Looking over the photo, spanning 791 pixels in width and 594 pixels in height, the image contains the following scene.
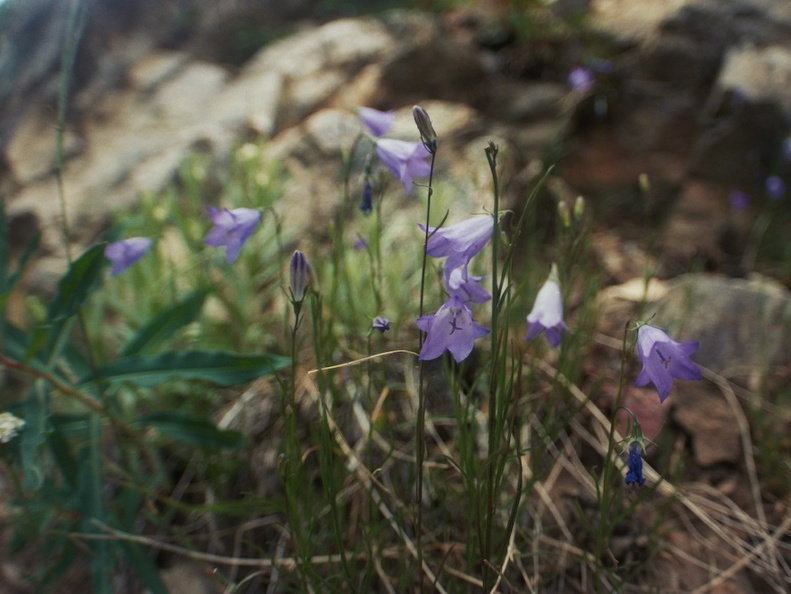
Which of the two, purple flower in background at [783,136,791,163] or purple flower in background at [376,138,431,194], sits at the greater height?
purple flower in background at [376,138,431,194]

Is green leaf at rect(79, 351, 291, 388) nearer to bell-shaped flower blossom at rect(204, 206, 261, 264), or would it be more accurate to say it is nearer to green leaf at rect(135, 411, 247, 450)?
green leaf at rect(135, 411, 247, 450)

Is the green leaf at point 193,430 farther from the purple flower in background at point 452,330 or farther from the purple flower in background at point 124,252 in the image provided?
the purple flower in background at point 452,330

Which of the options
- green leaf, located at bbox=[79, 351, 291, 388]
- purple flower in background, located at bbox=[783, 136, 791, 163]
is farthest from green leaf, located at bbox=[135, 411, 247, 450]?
purple flower in background, located at bbox=[783, 136, 791, 163]

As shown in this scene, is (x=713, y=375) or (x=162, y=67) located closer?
(x=713, y=375)

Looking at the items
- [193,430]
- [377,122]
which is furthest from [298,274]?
[193,430]

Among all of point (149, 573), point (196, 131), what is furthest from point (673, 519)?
point (196, 131)

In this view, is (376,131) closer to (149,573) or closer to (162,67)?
(149,573)

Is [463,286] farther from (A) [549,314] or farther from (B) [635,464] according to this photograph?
(B) [635,464]
